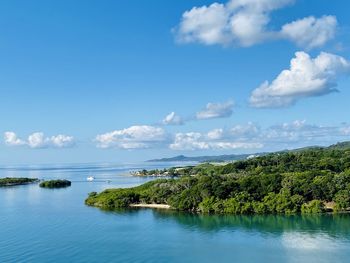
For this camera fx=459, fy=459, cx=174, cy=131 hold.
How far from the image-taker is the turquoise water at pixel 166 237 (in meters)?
40.6

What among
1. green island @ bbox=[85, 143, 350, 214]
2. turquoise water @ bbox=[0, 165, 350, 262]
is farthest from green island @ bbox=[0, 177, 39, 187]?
turquoise water @ bbox=[0, 165, 350, 262]

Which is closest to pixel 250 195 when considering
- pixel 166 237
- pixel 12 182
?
pixel 166 237

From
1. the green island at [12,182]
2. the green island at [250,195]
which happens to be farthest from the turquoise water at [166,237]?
the green island at [12,182]

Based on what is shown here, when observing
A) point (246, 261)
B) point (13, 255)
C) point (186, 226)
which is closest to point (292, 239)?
point (246, 261)

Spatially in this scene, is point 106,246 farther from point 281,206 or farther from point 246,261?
point 281,206

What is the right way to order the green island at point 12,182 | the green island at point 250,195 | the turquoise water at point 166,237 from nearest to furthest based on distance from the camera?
the turquoise water at point 166,237, the green island at point 250,195, the green island at point 12,182

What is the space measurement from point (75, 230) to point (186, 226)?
43.2ft

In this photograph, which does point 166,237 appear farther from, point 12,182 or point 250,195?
point 12,182

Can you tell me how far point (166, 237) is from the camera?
161 ft

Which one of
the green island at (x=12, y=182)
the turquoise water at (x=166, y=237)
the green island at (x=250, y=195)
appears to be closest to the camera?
the turquoise water at (x=166, y=237)

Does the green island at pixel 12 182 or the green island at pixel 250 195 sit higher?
the green island at pixel 12 182

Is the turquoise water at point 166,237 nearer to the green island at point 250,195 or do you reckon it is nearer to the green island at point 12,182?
the green island at point 250,195

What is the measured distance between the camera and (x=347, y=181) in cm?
6519

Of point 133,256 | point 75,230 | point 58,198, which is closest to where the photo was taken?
point 133,256
